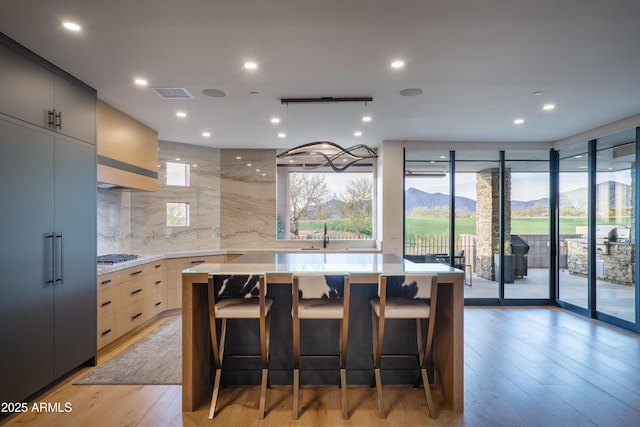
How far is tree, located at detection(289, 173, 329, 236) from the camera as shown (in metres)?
6.52

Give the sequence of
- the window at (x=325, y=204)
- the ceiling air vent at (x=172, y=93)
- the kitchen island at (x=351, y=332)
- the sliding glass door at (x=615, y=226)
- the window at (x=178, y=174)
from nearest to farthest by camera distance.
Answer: the kitchen island at (x=351, y=332), the ceiling air vent at (x=172, y=93), the sliding glass door at (x=615, y=226), the window at (x=178, y=174), the window at (x=325, y=204)

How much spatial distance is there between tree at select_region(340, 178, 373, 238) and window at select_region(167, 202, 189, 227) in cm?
288

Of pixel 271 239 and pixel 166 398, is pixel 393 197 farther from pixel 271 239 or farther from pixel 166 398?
pixel 166 398

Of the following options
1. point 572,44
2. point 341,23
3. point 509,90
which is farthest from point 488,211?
point 341,23

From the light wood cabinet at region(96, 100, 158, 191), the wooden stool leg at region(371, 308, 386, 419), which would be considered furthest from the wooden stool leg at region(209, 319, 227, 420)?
the light wood cabinet at region(96, 100, 158, 191)

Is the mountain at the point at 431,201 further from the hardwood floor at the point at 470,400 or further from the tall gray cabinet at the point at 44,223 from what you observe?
the tall gray cabinet at the point at 44,223

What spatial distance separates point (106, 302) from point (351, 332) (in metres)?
2.75

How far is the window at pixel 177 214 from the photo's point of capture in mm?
5721

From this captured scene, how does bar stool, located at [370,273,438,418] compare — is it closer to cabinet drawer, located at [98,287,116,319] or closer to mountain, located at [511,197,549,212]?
cabinet drawer, located at [98,287,116,319]

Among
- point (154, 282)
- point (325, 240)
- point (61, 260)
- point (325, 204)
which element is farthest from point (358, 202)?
point (61, 260)

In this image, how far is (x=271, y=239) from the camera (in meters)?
6.32

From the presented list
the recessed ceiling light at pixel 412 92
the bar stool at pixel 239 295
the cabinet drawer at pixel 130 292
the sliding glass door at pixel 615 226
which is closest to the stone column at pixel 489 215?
the sliding glass door at pixel 615 226

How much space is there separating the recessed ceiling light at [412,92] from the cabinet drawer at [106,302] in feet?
12.6

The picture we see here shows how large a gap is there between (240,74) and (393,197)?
3398mm
